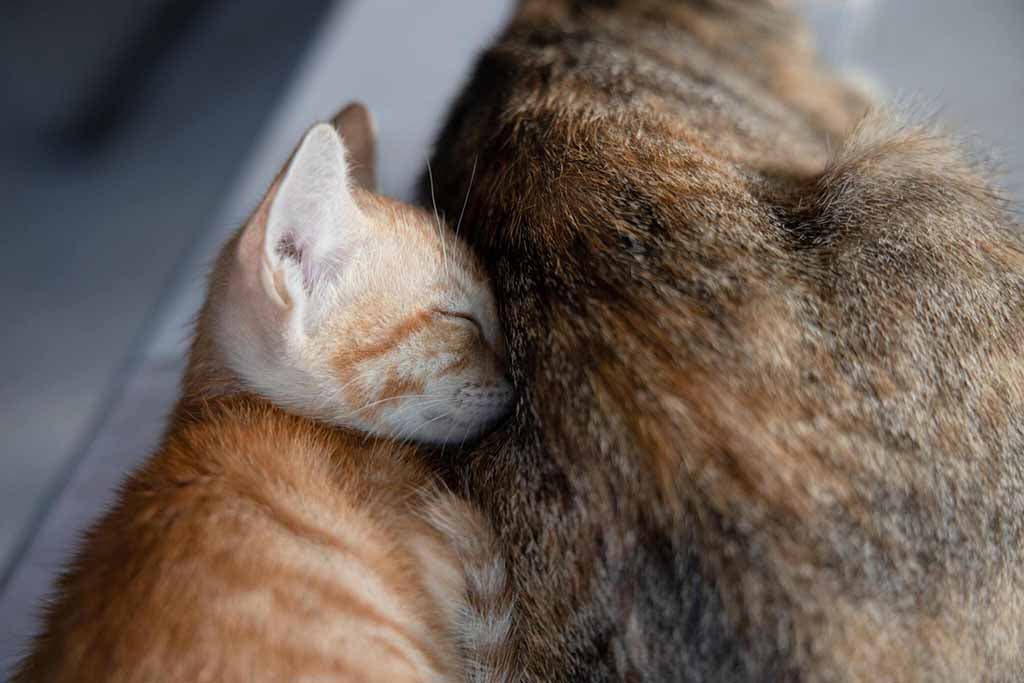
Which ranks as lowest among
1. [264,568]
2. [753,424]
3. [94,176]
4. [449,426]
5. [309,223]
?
[94,176]

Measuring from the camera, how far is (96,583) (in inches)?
30.5

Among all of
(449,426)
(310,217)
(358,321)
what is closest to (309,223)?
(310,217)

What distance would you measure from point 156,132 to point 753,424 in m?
1.37

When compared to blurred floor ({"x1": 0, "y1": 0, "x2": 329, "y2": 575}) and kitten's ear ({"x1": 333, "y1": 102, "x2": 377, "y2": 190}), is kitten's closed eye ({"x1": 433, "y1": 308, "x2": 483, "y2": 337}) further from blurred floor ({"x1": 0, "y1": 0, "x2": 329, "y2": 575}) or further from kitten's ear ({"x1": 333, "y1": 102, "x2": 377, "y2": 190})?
blurred floor ({"x1": 0, "y1": 0, "x2": 329, "y2": 575})

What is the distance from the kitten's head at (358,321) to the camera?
90 cm

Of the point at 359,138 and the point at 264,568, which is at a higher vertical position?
the point at 359,138

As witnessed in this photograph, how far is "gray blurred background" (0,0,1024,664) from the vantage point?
1402mm

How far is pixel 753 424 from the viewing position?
0.73 m

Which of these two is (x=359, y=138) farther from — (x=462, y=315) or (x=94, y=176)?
(x=94, y=176)

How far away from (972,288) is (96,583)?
0.86 meters

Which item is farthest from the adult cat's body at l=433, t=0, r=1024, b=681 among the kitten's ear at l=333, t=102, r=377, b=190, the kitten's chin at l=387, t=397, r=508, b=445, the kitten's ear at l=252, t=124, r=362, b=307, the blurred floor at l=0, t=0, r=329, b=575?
the blurred floor at l=0, t=0, r=329, b=575

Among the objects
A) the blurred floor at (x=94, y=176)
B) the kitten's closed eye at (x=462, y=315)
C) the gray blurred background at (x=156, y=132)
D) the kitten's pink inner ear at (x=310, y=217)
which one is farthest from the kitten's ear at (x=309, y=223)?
the blurred floor at (x=94, y=176)

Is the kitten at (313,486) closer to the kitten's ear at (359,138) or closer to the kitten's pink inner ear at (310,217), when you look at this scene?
the kitten's pink inner ear at (310,217)

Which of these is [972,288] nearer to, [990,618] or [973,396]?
[973,396]
